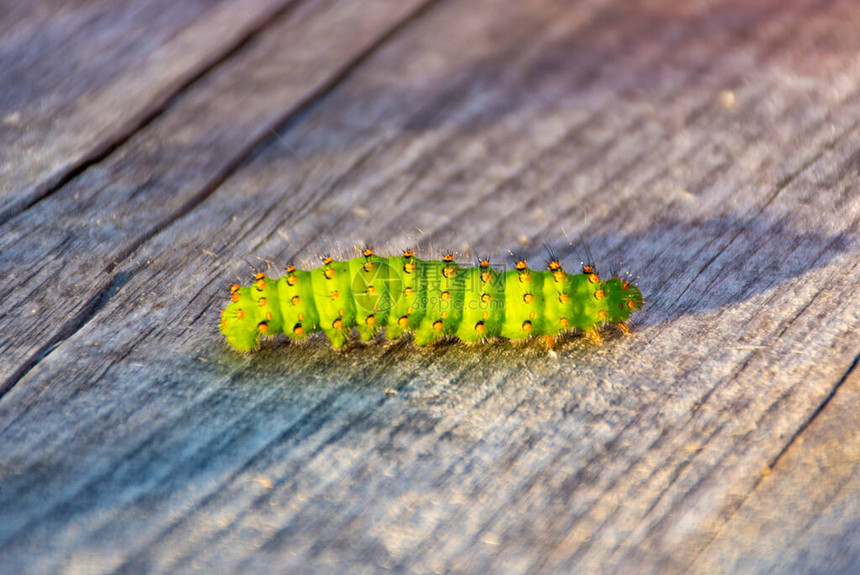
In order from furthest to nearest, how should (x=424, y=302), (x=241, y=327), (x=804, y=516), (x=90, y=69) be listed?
(x=90, y=69), (x=424, y=302), (x=241, y=327), (x=804, y=516)

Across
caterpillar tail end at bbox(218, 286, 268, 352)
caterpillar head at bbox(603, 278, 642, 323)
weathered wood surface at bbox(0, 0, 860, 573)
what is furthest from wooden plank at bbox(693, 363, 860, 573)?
caterpillar tail end at bbox(218, 286, 268, 352)

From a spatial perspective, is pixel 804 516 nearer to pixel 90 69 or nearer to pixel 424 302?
pixel 424 302

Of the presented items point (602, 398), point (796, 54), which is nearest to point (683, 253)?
point (602, 398)

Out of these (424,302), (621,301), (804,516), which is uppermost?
(424,302)

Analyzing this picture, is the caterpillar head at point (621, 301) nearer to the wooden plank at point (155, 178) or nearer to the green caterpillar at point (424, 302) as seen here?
the green caterpillar at point (424, 302)

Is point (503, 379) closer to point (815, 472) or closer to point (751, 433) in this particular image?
point (751, 433)

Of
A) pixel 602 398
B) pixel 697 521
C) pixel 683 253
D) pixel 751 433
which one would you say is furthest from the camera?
pixel 683 253

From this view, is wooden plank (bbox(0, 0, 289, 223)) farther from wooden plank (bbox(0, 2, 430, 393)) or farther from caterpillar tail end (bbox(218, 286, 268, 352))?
caterpillar tail end (bbox(218, 286, 268, 352))

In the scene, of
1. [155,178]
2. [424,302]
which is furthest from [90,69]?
[424,302]
